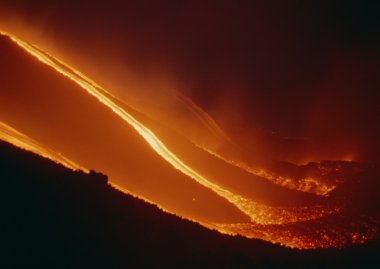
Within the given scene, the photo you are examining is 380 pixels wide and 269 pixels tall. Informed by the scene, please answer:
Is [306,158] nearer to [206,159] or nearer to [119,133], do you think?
[206,159]

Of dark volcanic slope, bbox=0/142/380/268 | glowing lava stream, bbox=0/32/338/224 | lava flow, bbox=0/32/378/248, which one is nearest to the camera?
dark volcanic slope, bbox=0/142/380/268

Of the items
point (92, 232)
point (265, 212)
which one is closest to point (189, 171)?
point (265, 212)

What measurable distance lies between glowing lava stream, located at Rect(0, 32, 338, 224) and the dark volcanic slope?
493 cm

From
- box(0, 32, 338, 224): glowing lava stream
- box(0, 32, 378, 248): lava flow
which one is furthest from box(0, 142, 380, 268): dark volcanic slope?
box(0, 32, 338, 224): glowing lava stream

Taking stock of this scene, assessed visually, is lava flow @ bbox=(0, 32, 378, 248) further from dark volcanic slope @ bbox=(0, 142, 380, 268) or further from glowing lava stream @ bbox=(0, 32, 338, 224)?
dark volcanic slope @ bbox=(0, 142, 380, 268)

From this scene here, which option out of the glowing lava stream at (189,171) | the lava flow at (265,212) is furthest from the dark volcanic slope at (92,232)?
the glowing lava stream at (189,171)

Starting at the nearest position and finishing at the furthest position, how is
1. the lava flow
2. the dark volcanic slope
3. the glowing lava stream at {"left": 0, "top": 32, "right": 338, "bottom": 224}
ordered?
the dark volcanic slope → the lava flow → the glowing lava stream at {"left": 0, "top": 32, "right": 338, "bottom": 224}

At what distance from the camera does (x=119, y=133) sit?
1430 centimetres

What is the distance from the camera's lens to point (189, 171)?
15.0 metres

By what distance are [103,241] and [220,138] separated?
13.2 meters

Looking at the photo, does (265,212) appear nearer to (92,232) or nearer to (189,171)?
(189,171)

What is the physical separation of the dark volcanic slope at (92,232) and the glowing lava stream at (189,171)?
4.93 meters

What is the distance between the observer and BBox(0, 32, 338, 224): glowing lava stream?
565 inches

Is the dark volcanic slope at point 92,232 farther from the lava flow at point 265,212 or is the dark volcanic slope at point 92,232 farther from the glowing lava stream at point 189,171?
the glowing lava stream at point 189,171
